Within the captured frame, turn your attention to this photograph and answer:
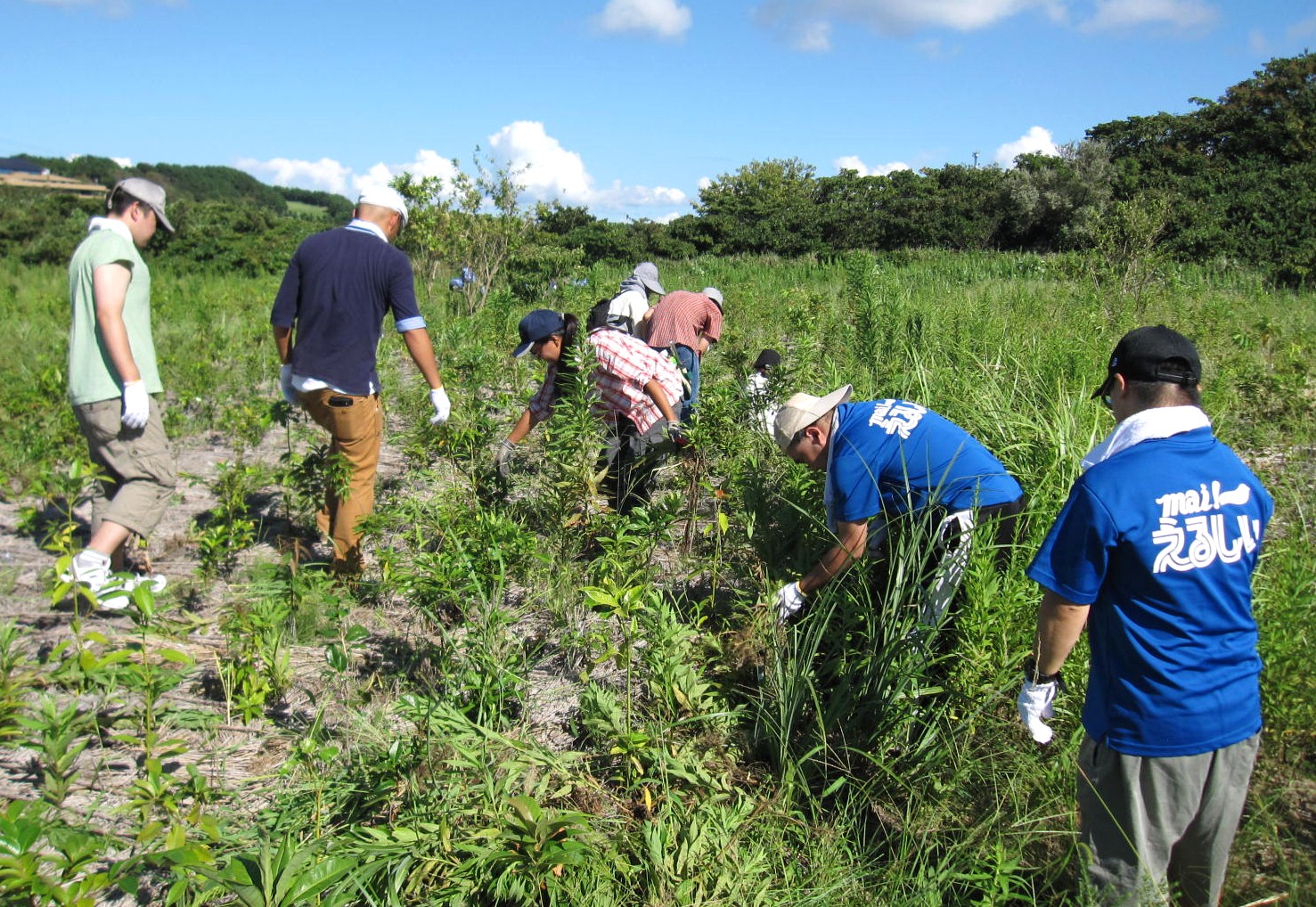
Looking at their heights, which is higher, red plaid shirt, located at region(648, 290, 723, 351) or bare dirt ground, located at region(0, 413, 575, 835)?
red plaid shirt, located at region(648, 290, 723, 351)

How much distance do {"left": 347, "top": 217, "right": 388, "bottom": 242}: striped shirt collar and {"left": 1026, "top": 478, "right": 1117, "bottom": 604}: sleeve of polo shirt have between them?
3.13m

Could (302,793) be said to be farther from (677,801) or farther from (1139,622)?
(1139,622)

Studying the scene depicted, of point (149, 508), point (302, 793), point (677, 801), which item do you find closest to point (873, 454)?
point (677, 801)

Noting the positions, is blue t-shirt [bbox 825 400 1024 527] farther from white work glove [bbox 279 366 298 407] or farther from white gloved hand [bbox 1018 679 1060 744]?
white work glove [bbox 279 366 298 407]

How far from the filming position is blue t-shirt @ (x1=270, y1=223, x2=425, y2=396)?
3.62m

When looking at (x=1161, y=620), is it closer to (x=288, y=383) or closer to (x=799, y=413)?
(x=799, y=413)

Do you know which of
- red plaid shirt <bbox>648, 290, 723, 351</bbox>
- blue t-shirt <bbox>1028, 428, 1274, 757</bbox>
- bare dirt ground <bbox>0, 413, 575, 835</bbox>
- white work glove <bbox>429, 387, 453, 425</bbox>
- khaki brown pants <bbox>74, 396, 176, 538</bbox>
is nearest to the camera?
blue t-shirt <bbox>1028, 428, 1274, 757</bbox>

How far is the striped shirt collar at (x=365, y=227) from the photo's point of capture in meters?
3.70

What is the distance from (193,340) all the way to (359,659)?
6366mm

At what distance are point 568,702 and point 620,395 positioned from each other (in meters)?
1.84

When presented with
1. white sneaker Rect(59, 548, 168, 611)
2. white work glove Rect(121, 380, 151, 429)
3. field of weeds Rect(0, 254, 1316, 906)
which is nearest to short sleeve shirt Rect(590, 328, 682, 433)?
field of weeds Rect(0, 254, 1316, 906)

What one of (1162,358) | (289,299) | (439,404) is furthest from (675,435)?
(1162,358)

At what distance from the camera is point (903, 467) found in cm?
281

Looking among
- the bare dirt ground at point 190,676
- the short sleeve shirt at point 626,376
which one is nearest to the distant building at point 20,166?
the bare dirt ground at point 190,676
